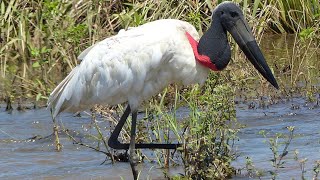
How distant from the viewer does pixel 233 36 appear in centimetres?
630

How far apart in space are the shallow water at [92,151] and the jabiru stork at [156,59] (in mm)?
491

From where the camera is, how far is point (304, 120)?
Answer: 25.0 feet

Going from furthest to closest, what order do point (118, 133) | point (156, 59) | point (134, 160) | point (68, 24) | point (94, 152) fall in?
1. point (68, 24)
2. point (94, 152)
3. point (118, 133)
4. point (134, 160)
5. point (156, 59)

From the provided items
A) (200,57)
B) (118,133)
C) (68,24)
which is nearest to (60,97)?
(118,133)

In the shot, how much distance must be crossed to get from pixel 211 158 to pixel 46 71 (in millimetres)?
3667

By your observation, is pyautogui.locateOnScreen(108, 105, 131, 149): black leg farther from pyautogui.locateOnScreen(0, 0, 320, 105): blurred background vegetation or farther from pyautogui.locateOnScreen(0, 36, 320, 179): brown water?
pyautogui.locateOnScreen(0, 0, 320, 105): blurred background vegetation

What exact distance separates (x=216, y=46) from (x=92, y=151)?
144 centimetres

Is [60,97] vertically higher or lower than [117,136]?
higher

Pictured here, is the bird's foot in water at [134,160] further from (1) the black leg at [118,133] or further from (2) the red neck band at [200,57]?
(2) the red neck band at [200,57]

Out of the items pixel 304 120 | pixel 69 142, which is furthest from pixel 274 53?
pixel 69 142

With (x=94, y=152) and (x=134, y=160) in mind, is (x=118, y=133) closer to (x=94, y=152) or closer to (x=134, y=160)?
(x=134, y=160)

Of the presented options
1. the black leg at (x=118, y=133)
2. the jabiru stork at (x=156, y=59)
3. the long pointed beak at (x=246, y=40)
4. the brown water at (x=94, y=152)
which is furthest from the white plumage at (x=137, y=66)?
the brown water at (x=94, y=152)

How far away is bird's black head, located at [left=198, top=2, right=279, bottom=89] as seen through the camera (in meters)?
6.25

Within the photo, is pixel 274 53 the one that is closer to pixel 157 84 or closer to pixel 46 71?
pixel 46 71
